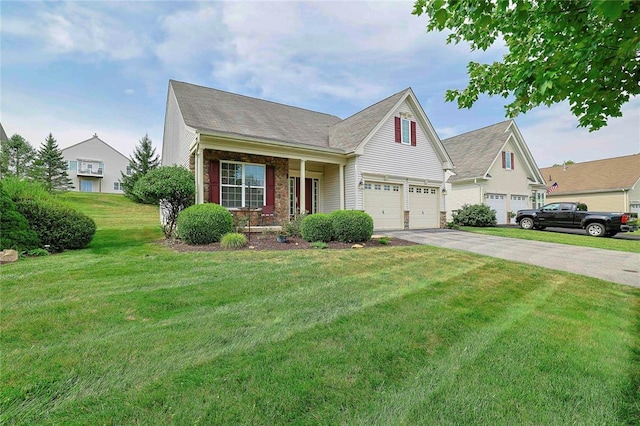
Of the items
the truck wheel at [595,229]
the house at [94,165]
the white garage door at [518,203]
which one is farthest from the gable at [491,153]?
the house at [94,165]

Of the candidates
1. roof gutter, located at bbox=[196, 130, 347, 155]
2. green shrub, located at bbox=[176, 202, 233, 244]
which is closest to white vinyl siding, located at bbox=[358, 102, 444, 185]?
roof gutter, located at bbox=[196, 130, 347, 155]

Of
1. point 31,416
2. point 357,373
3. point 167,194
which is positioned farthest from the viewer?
point 167,194

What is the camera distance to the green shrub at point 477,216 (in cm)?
1695

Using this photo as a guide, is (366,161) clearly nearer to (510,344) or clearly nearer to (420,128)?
(420,128)

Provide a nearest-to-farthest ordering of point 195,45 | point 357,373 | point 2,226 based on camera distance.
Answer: point 357,373 < point 2,226 < point 195,45

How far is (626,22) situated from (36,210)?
10.5 m

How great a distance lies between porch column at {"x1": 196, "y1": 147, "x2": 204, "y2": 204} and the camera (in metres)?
9.45

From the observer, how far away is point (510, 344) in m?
2.90

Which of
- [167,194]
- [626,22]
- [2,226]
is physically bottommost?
[2,226]

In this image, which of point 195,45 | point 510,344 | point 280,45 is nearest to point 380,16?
point 280,45

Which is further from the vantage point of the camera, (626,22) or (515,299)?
(515,299)

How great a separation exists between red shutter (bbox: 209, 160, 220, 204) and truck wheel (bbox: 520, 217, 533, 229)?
16.5m

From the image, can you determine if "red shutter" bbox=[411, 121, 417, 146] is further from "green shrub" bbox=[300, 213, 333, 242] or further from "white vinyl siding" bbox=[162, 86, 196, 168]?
"white vinyl siding" bbox=[162, 86, 196, 168]

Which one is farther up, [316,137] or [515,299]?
[316,137]
